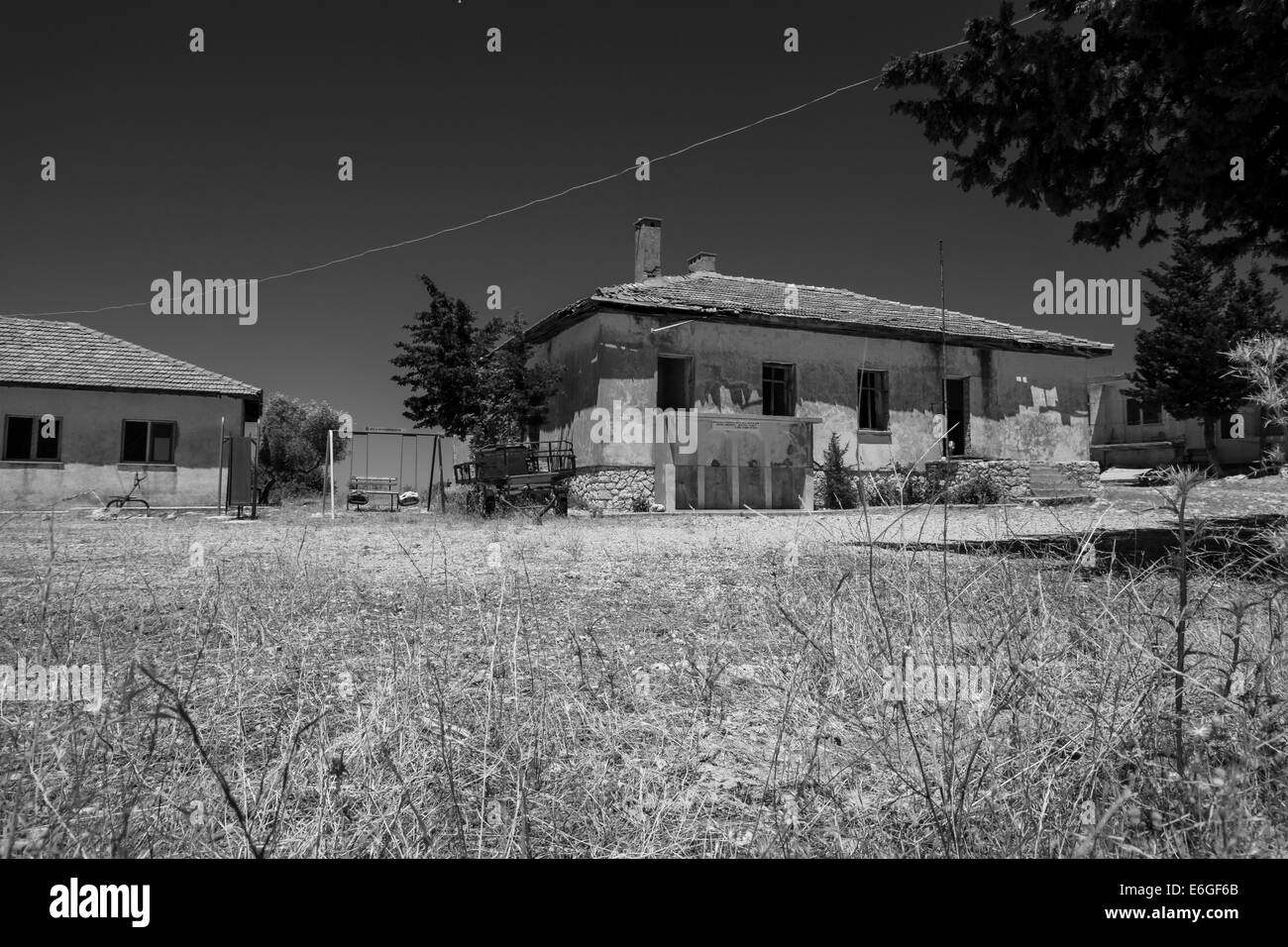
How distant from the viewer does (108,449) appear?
1828cm

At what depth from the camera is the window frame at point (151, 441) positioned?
18.5m

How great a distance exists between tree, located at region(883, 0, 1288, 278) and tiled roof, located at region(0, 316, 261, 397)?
726 inches

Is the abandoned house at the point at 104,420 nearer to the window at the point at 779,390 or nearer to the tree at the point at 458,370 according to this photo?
the tree at the point at 458,370

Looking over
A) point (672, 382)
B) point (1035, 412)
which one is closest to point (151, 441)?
point (672, 382)

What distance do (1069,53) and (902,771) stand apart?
773 cm

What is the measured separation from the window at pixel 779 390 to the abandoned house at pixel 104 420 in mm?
13605

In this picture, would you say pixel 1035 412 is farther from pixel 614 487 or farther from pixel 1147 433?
pixel 1147 433

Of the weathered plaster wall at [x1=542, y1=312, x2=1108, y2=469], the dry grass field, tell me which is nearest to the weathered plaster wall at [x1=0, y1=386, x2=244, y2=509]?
the weathered plaster wall at [x1=542, y1=312, x2=1108, y2=469]

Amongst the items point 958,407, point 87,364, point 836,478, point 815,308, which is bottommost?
point 836,478

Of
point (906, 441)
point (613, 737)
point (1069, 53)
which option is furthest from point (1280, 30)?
point (906, 441)

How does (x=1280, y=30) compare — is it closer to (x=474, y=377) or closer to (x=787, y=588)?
(x=787, y=588)

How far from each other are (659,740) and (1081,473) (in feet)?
72.1

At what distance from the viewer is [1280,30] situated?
5711 millimetres

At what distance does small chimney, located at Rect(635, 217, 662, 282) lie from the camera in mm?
19625
